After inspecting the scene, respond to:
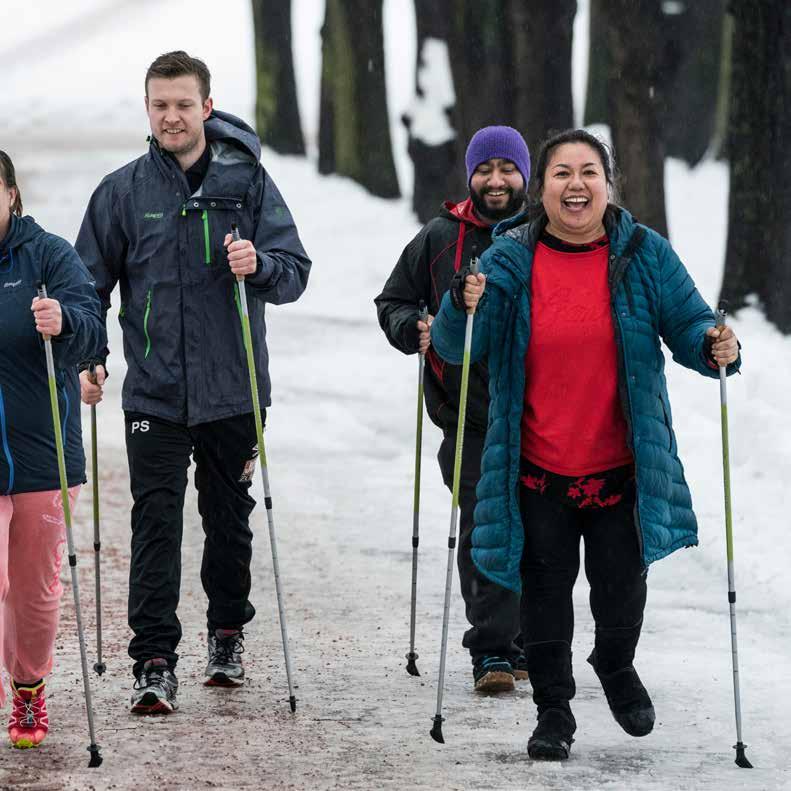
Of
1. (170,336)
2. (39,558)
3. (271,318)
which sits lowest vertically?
(271,318)

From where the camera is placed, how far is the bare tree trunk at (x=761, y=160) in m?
13.6

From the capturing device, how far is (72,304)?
6.10 meters

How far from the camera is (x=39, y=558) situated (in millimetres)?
6145

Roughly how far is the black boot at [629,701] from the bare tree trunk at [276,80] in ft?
79.3

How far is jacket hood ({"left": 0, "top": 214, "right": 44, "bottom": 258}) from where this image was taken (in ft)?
20.1

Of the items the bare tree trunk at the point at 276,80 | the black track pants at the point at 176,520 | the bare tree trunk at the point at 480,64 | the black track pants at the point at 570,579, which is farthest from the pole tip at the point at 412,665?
the bare tree trunk at the point at 276,80

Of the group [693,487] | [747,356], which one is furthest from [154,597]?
[747,356]

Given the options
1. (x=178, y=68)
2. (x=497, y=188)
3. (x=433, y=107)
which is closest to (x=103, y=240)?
(x=178, y=68)

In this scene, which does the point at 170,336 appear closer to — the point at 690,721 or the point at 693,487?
the point at 690,721

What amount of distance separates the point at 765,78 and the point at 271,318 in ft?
23.2

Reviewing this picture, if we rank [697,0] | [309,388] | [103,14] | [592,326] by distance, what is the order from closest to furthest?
[592,326] → [309,388] → [697,0] → [103,14]

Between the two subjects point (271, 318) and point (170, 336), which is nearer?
point (170, 336)

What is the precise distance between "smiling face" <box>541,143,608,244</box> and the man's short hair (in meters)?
1.50

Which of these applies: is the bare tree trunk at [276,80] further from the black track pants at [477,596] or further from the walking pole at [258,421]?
the walking pole at [258,421]
